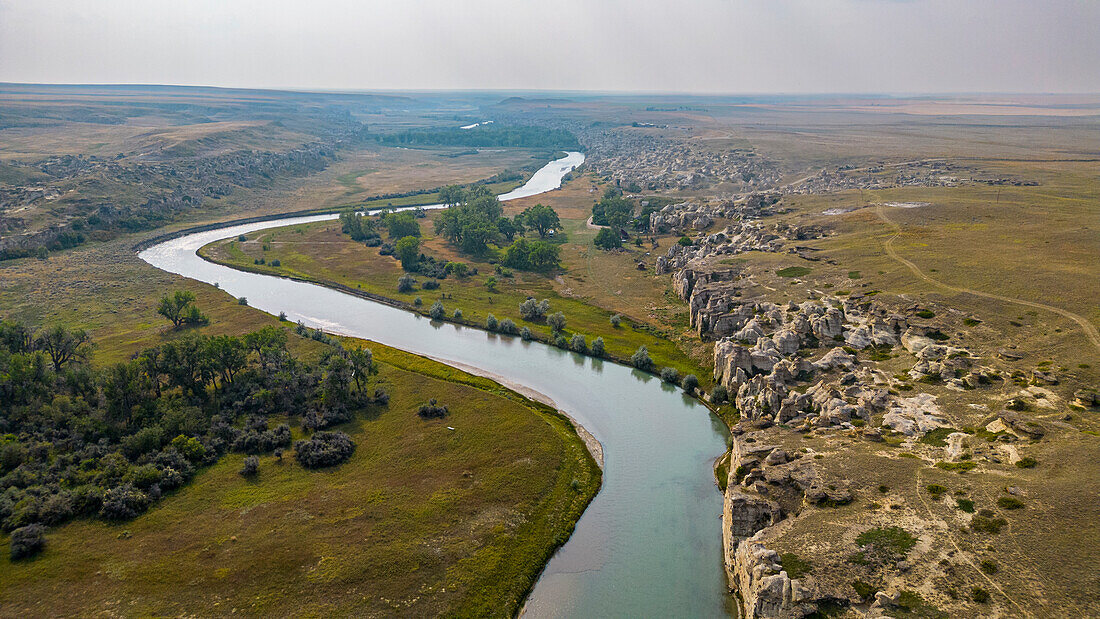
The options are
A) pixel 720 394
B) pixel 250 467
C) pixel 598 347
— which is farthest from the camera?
pixel 598 347

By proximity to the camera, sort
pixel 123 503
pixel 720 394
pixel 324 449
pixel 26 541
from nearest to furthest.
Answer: pixel 26 541, pixel 123 503, pixel 324 449, pixel 720 394

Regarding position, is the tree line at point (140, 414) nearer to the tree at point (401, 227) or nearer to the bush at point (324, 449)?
the bush at point (324, 449)

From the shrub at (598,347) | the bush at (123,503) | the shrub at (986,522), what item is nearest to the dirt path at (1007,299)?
the shrub at (986,522)

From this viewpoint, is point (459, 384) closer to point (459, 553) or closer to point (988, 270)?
point (459, 553)

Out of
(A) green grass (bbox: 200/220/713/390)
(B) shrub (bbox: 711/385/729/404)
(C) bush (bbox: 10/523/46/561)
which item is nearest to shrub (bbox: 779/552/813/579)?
(B) shrub (bbox: 711/385/729/404)

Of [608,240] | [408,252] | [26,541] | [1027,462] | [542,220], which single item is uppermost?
[542,220]

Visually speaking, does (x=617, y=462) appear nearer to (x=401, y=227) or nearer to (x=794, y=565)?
(x=794, y=565)

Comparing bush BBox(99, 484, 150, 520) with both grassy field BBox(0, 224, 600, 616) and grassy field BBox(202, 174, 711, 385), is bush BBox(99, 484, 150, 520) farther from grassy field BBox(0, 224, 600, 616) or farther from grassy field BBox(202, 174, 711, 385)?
grassy field BBox(202, 174, 711, 385)

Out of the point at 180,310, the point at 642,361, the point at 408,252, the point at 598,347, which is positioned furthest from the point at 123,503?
the point at 408,252
